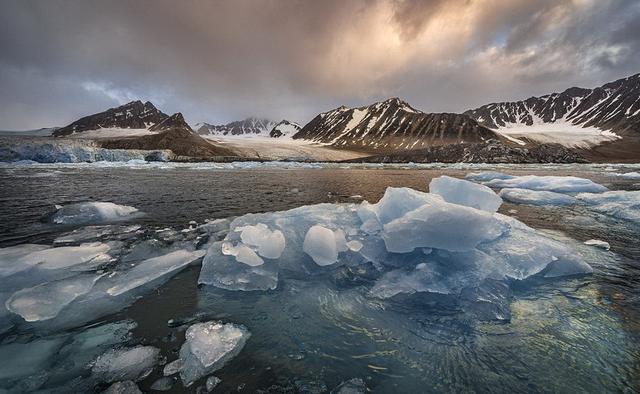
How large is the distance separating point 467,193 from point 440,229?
228 centimetres

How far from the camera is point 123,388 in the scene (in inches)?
90.8

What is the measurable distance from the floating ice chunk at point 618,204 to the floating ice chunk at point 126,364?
12.1 meters

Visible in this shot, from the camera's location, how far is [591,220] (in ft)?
27.8

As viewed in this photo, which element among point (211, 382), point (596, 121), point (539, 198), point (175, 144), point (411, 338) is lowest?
point (539, 198)

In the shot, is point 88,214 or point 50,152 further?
point 50,152

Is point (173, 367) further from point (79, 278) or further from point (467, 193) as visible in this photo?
point (467, 193)

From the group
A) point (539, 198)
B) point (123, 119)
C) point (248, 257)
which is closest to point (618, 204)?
point (539, 198)

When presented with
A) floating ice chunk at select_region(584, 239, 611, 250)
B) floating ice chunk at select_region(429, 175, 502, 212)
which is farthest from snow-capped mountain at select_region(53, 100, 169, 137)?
floating ice chunk at select_region(584, 239, 611, 250)

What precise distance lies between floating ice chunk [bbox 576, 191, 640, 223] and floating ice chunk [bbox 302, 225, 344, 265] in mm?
9528

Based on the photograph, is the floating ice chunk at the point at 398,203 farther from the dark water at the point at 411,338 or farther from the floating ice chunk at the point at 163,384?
the floating ice chunk at the point at 163,384

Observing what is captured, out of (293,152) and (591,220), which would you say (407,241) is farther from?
(293,152)

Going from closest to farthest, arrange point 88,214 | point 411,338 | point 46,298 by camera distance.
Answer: point 411,338 < point 46,298 < point 88,214

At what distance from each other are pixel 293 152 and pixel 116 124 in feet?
461

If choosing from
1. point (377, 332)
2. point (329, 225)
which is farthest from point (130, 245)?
point (377, 332)
